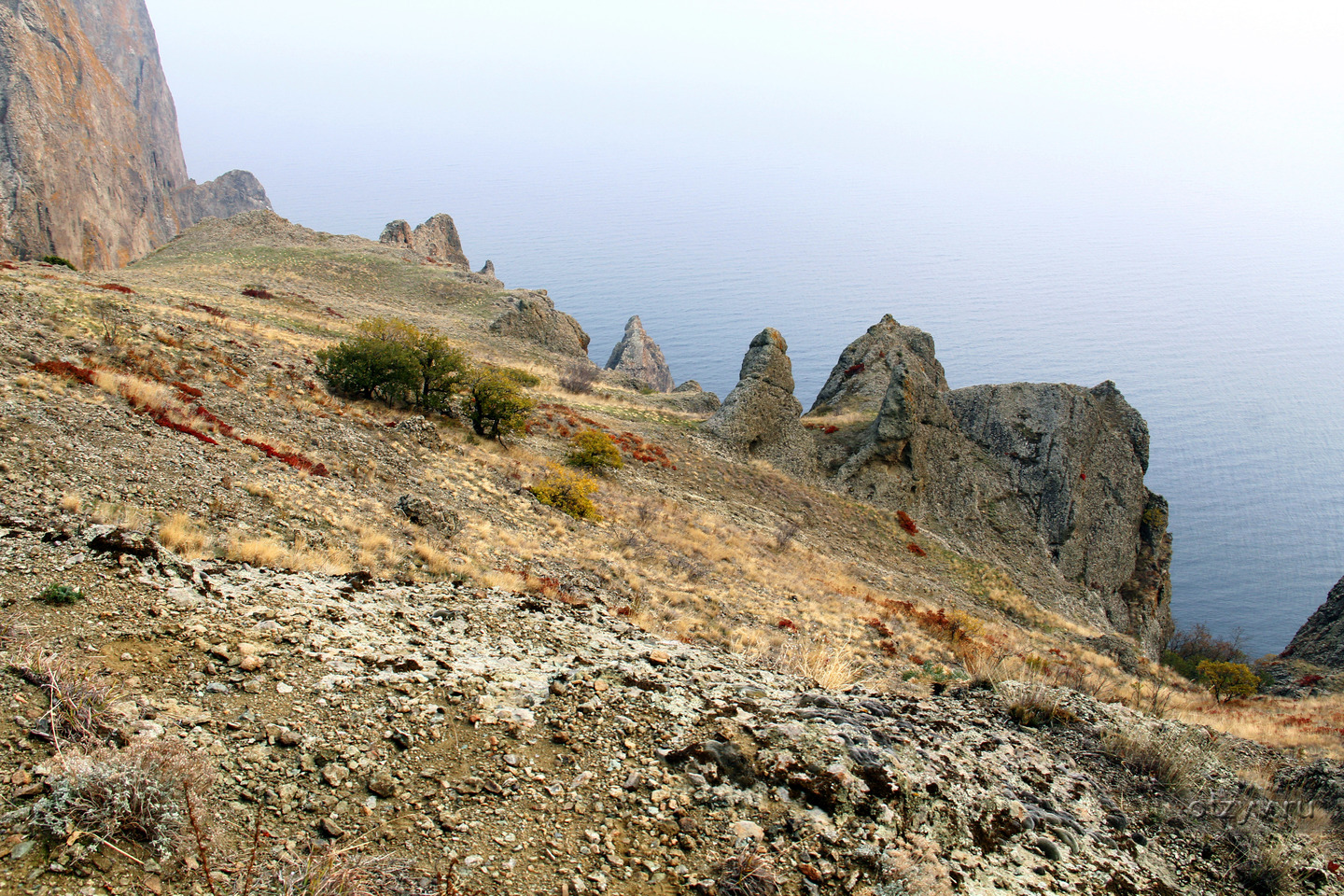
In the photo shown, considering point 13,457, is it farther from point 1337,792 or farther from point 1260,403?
point 1260,403

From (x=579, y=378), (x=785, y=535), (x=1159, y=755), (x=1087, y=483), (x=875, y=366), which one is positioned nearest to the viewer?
(x=1159, y=755)

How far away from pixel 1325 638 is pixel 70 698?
4486 centimetres

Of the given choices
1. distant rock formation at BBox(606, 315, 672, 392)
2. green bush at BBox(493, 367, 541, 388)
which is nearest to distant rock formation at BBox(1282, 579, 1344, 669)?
green bush at BBox(493, 367, 541, 388)

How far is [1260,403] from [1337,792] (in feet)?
608

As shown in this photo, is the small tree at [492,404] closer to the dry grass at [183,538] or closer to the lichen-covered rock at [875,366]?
the dry grass at [183,538]

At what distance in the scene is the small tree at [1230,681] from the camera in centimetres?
2480

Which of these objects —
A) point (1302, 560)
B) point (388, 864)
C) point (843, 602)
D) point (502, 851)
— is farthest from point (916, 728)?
point (1302, 560)

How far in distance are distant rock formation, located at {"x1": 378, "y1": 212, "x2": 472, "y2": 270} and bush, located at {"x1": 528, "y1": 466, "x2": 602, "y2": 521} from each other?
1949 inches

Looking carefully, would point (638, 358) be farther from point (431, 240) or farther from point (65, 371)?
point (65, 371)

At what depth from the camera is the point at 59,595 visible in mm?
5875

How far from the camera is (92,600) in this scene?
19.9 ft

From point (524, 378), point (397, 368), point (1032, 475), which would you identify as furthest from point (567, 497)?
point (1032, 475)

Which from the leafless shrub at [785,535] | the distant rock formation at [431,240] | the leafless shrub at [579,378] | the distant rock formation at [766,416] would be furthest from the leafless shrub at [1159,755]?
the distant rock formation at [431,240]

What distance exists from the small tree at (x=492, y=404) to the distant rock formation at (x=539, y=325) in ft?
81.1
